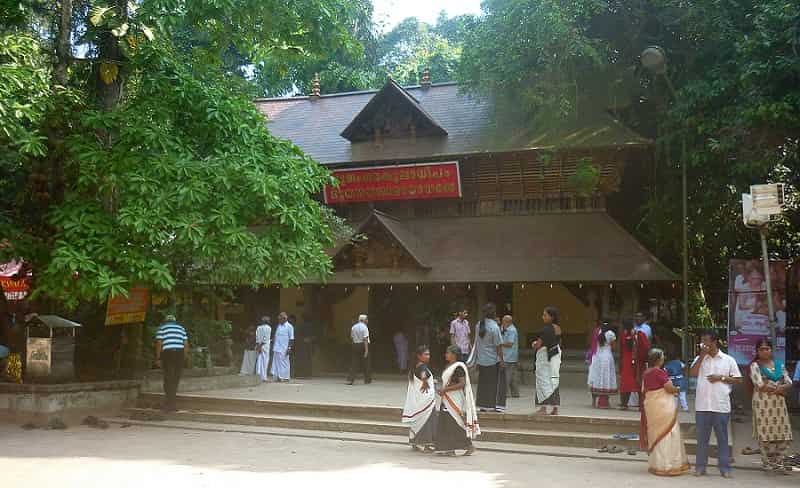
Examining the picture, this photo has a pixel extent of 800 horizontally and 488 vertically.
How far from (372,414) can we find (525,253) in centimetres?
797

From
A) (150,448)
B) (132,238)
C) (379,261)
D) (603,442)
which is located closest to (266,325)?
(379,261)

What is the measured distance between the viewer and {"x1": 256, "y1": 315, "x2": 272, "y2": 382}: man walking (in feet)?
62.7

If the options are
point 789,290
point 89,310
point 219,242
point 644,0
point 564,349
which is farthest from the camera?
point 564,349

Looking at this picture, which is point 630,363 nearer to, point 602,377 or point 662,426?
point 602,377

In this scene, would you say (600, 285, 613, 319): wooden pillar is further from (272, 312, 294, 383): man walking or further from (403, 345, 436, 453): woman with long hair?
(403, 345, 436, 453): woman with long hair

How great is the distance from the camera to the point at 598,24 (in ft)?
65.3

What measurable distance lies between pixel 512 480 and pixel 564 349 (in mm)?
11779

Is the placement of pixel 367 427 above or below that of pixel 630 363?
below

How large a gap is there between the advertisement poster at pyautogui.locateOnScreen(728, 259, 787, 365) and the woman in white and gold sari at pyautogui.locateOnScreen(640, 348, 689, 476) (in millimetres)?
5197

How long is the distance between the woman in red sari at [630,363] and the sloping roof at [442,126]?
743 centimetres

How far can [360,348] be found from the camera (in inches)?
727

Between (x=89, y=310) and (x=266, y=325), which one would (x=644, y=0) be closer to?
(x=266, y=325)

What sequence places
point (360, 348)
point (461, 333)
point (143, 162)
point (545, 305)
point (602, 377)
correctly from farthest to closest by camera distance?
point (545, 305)
point (360, 348)
point (461, 333)
point (602, 377)
point (143, 162)

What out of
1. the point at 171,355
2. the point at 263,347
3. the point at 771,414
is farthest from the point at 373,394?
the point at 771,414
